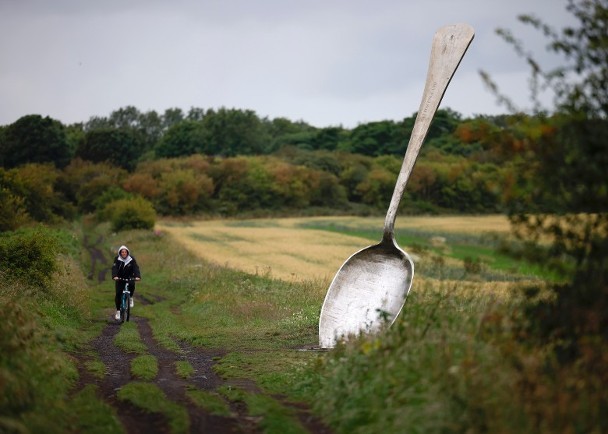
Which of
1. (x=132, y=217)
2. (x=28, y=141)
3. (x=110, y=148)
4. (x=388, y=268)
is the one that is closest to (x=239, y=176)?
(x=110, y=148)

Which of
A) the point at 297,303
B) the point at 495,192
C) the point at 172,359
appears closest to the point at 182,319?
the point at 297,303

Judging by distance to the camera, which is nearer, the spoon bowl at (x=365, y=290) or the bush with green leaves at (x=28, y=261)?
the spoon bowl at (x=365, y=290)

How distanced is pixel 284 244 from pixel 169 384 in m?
50.4

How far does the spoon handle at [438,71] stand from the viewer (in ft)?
51.4

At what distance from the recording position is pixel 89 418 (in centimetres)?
1020

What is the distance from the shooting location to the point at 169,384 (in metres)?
13.4

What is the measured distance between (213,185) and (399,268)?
96.1 meters

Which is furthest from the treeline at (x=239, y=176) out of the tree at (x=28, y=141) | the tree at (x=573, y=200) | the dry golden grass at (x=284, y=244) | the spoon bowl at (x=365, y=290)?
the tree at (x=573, y=200)

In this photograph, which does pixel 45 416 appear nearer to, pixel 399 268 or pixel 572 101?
pixel 572 101

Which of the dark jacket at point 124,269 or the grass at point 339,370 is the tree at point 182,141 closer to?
the dark jacket at point 124,269

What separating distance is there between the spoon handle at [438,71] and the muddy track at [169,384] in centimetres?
546

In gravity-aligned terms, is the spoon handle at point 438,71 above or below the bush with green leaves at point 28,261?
above

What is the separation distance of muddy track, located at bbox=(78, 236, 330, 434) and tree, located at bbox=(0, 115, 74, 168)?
9508 cm

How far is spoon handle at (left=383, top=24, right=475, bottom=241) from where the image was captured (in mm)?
15672
